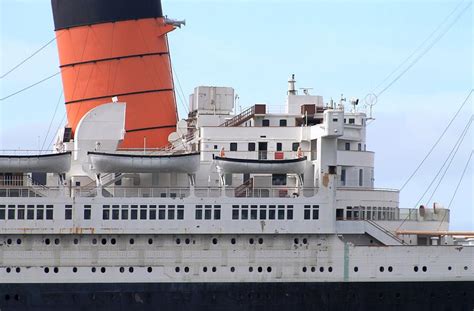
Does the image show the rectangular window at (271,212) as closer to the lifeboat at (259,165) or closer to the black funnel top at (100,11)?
the lifeboat at (259,165)

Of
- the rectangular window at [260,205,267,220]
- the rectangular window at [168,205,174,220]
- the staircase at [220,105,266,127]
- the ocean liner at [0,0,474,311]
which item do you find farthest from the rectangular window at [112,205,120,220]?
the staircase at [220,105,266,127]

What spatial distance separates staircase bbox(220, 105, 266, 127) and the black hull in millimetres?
7224

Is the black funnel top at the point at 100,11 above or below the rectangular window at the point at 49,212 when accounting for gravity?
above

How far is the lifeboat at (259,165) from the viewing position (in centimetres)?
5281

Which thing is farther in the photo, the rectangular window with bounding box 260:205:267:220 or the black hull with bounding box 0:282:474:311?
→ the rectangular window with bounding box 260:205:267:220

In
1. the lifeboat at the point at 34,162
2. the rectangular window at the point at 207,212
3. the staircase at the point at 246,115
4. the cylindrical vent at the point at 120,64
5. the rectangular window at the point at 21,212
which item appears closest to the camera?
the rectangular window at the point at 21,212

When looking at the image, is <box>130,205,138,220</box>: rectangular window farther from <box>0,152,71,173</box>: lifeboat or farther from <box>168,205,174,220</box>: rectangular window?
<box>0,152,71,173</box>: lifeboat

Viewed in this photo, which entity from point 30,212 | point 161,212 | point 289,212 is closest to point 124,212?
point 161,212

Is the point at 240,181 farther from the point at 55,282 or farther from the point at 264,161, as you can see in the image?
the point at 55,282

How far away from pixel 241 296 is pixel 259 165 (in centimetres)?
472

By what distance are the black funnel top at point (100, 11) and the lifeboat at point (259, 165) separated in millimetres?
9003

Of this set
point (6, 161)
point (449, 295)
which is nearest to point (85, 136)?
point (6, 161)

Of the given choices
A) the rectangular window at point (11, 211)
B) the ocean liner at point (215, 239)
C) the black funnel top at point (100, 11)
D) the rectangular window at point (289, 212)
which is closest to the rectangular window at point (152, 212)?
the ocean liner at point (215, 239)

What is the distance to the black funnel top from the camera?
193ft
